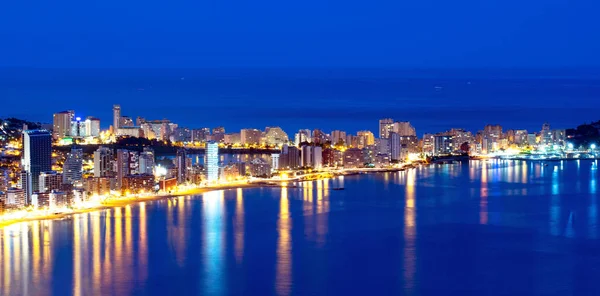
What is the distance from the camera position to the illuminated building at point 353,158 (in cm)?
1691

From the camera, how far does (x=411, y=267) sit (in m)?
8.64

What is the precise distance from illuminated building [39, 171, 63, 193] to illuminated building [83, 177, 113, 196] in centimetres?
47

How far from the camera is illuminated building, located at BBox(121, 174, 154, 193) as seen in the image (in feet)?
42.7

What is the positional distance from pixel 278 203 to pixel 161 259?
3477 mm

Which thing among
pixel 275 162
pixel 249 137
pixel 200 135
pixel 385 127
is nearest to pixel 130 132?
pixel 200 135

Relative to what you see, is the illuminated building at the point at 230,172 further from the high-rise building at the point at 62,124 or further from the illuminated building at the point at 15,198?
the high-rise building at the point at 62,124

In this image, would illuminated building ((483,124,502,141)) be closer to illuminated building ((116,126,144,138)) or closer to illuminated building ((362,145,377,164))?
illuminated building ((362,145,377,164))

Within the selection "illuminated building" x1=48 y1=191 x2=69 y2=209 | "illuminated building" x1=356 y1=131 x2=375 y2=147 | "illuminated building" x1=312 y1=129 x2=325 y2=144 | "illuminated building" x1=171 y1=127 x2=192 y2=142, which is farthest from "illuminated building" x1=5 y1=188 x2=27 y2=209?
"illuminated building" x1=356 y1=131 x2=375 y2=147

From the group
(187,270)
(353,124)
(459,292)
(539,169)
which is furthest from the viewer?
(353,124)

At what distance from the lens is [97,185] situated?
1277cm

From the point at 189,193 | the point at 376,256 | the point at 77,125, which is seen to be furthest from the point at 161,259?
the point at 77,125

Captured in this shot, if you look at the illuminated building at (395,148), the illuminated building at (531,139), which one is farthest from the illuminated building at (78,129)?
the illuminated building at (531,139)

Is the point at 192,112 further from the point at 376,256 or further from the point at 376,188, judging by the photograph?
the point at 376,256

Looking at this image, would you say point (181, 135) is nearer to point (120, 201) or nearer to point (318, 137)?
point (318, 137)
